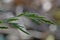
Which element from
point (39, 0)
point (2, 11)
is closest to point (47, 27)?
point (39, 0)

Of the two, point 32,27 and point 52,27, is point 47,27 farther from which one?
point 32,27

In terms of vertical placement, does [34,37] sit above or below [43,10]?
below

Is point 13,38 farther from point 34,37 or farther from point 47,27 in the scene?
point 47,27

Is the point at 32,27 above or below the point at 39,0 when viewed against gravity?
below

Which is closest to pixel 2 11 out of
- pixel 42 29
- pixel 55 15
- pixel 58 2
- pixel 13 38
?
pixel 13 38

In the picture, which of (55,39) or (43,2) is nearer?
(55,39)

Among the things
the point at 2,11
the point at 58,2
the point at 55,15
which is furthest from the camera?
the point at 58,2

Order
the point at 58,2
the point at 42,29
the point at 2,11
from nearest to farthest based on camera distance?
the point at 2,11 → the point at 42,29 → the point at 58,2

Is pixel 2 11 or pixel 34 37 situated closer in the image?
pixel 2 11

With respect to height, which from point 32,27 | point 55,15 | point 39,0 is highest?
point 39,0
